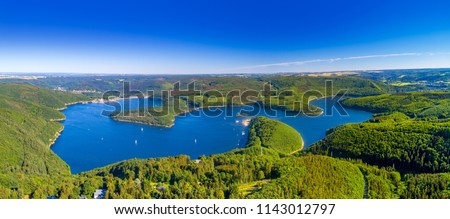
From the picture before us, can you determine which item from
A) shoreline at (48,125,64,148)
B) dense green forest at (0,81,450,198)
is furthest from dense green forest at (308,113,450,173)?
shoreline at (48,125,64,148)

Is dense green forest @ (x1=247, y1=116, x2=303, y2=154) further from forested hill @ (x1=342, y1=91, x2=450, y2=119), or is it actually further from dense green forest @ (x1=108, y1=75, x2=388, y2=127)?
forested hill @ (x1=342, y1=91, x2=450, y2=119)

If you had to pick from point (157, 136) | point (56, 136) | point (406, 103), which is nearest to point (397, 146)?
point (157, 136)

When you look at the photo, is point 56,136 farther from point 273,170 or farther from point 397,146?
point 397,146

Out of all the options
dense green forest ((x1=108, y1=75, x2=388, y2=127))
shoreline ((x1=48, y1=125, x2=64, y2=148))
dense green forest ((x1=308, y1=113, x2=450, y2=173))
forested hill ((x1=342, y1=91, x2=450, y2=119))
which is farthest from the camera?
dense green forest ((x1=108, y1=75, x2=388, y2=127))

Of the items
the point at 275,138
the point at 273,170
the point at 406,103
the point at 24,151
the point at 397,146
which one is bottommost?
the point at 24,151

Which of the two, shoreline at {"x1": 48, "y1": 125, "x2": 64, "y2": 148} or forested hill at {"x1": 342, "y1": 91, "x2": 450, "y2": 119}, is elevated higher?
forested hill at {"x1": 342, "y1": 91, "x2": 450, "y2": 119}
